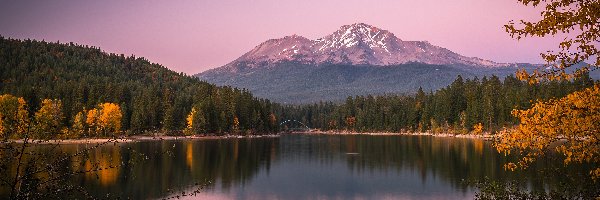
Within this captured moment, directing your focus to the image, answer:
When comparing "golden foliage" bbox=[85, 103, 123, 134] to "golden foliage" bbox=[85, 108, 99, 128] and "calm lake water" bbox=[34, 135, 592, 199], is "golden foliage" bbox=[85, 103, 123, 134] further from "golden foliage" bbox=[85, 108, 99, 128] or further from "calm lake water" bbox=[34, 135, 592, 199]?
"calm lake water" bbox=[34, 135, 592, 199]

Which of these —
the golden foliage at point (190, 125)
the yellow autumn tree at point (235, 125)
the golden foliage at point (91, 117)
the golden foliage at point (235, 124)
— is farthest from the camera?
the golden foliage at point (235, 124)

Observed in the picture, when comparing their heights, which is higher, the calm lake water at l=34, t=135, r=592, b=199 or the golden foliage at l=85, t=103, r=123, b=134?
the golden foliage at l=85, t=103, r=123, b=134

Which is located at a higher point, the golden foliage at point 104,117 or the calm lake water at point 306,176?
the golden foliage at point 104,117

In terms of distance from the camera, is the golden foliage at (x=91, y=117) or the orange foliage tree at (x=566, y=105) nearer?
the orange foliage tree at (x=566, y=105)

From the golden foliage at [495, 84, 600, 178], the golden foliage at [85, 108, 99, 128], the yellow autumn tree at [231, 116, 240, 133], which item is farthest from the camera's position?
the yellow autumn tree at [231, 116, 240, 133]

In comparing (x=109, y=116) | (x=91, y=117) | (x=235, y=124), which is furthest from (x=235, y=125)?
(x=91, y=117)

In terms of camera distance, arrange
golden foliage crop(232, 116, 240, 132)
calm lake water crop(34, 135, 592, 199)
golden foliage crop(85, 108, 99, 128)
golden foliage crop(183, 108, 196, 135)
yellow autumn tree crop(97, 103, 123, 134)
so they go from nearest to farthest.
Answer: calm lake water crop(34, 135, 592, 199), yellow autumn tree crop(97, 103, 123, 134), golden foliage crop(85, 108, 99, 128), golden foliage crop(183, 108, 196, 135), golden foliage crop(232, 116, 240, 132)

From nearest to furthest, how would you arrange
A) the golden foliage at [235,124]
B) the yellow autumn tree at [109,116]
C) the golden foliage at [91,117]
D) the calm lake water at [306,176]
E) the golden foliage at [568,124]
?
1. the golden foliage at [568,124]
2. the calm lake water at [306,176]
3. the yellow autumn tree at [109,116]
4. the golden foliage at [91,117]
5. the golden foliage at [235,124]

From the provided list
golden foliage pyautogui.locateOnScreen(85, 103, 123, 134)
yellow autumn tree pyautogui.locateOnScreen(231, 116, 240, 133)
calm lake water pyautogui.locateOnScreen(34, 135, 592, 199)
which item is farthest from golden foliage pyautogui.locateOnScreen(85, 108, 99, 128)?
calm lake water pyautogui.locateOnScreen(34, 135, 592, 199)

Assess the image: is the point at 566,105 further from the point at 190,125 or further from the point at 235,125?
the point at 235,125

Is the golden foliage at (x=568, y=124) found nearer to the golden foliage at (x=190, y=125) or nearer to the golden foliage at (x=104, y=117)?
the golden foliage at (x=104, y=117)

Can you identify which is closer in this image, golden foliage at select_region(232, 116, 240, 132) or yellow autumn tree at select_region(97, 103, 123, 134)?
yellow autumn tree at select_region(97, 103, 123, 134)

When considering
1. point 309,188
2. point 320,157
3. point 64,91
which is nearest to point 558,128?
point 309,188

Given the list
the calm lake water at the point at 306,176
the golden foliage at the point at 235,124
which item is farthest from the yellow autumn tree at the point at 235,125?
the calm lake water at the point at 306,176
